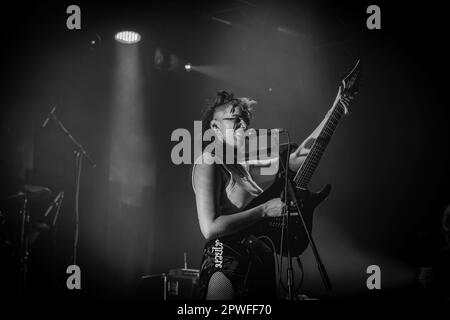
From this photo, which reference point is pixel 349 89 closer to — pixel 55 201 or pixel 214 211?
pixel 214 211

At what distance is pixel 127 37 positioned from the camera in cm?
483

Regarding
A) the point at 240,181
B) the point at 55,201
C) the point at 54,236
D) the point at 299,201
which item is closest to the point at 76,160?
the point at 55,201

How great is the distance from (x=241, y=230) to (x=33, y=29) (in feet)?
8.98

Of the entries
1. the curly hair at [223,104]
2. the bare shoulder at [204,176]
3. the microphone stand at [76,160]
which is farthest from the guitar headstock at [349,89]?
the microphone stand at [76,160]

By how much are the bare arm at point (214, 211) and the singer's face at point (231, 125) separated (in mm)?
360

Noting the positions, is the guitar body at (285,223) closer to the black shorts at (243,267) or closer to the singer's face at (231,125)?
the black shorts at (243,267)

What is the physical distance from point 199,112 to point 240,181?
3.86 feet

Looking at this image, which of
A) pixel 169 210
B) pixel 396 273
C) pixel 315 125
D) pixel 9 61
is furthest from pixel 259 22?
pixel 396 273

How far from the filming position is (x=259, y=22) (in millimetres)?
4930

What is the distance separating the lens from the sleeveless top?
3.74 metres

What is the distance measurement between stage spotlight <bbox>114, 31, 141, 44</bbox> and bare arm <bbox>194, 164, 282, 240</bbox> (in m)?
1.76

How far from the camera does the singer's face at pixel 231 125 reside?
160 inches

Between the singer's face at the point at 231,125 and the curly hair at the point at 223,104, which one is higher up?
the curly hair at the point at 223,104
